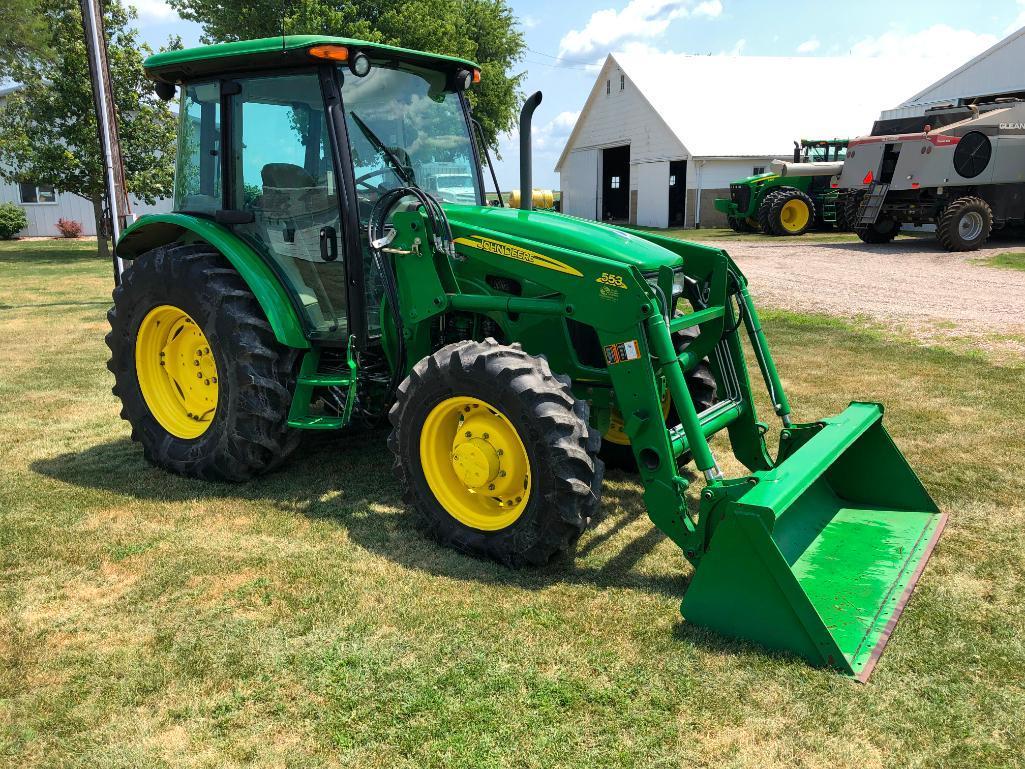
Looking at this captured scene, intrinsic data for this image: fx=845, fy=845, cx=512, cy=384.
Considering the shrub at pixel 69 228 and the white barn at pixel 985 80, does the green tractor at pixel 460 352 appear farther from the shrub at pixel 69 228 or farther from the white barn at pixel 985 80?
the shrub at pixel 69 228

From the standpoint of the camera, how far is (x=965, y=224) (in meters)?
16.7

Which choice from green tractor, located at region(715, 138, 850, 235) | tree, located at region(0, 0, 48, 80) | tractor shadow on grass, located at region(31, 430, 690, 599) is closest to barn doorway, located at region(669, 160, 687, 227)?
green tractor, located at region(715, 138, 850, 235)

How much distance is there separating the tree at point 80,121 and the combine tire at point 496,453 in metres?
18.2

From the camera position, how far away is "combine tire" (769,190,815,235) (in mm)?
22438

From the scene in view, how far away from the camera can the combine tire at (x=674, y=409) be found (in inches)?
178

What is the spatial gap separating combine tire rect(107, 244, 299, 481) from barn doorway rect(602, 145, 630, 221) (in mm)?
31127

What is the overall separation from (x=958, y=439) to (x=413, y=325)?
144 inches

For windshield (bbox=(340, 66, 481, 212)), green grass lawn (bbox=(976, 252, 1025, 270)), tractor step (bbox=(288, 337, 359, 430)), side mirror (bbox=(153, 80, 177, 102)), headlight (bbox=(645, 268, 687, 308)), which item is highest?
side mirror (bbox=(153, 80, 177, 102))

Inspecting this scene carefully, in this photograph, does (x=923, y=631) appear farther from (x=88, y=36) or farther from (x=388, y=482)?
(x=88, y=36)

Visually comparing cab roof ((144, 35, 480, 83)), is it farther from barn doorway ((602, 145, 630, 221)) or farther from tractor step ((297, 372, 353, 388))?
barn doorway ((602, 145, 630, 221))

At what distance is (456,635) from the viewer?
324cm

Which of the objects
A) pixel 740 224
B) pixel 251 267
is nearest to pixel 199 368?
pixel 251 267

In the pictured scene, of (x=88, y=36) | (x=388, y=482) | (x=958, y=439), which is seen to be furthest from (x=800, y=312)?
(x=88, y=36)

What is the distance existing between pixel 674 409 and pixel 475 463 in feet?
4.57
